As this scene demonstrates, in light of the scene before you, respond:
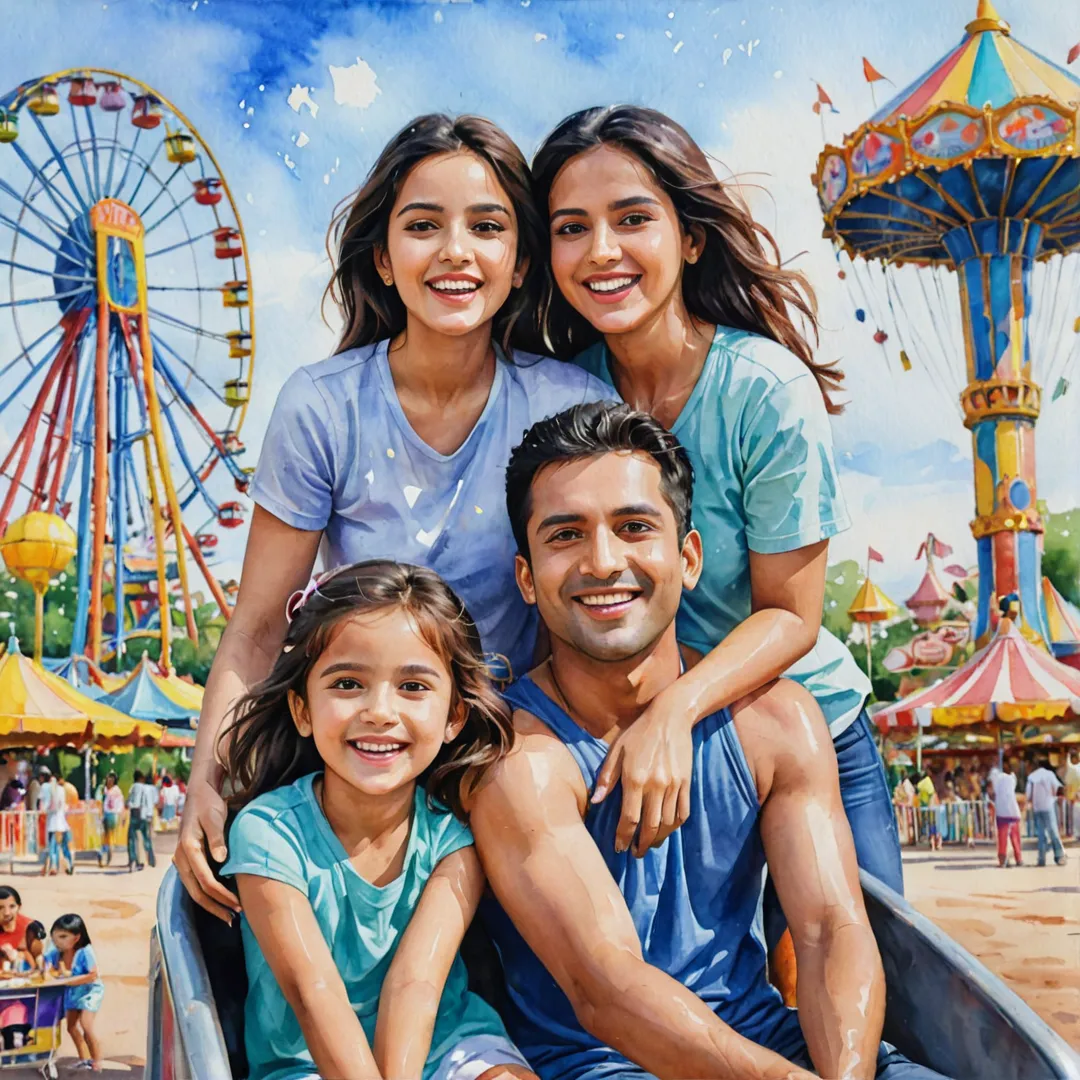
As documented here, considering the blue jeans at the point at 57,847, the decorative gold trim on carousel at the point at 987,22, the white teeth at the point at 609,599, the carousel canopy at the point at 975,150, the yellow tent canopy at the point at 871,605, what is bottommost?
the blue jeans at the point at 57,847

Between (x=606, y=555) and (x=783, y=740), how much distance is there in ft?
1.45

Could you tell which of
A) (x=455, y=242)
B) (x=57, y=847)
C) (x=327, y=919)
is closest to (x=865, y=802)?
(x=327, y=919)

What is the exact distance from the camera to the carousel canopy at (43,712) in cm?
290

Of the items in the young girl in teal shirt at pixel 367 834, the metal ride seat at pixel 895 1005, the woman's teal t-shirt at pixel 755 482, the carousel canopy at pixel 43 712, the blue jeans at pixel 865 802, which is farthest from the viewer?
the carousel canopy at pixel 43 712

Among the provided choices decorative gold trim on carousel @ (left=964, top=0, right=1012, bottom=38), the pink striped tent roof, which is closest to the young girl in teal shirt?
the pink striped tent roof

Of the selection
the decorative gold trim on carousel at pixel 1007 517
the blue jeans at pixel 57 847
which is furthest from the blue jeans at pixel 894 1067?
the blue jeans at pixel 57 847

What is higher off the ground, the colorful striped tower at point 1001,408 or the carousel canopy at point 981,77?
the carousel canopy at point 981,77

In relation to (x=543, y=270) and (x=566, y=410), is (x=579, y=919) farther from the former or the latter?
(x=543, y=270)

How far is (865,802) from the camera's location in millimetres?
2574

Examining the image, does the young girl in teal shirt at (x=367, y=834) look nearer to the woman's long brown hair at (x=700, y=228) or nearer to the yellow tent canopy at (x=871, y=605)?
the woman's long brown hair at (x=700, y=228)

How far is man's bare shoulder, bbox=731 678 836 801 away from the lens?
224 cm

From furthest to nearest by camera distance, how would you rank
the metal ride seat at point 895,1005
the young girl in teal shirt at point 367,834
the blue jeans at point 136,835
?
1. the blue jeans at point 136,835
2. the young girl in teal shirt at point 367,834
3. the metal ride seat at point 895,1005

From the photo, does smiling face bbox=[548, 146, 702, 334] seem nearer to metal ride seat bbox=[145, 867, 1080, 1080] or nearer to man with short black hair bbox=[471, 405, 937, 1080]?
man with short black hair bbox=[471, 405, 937, 1080]

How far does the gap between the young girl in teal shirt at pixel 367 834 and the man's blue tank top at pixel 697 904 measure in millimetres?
107
